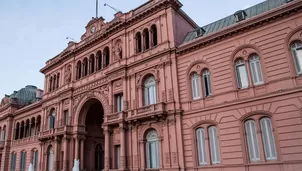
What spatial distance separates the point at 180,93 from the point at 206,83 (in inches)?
95.0

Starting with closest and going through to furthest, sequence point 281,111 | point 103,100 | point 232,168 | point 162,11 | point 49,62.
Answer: point 281,111 < point 232,168 < point 162,11 < point 103,100 < point 49,62

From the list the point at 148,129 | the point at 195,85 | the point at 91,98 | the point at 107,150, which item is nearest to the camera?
the point at 195,85

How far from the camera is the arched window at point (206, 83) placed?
72.5ft

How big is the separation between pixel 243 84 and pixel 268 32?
417 centimetres

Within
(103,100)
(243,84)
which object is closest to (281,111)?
(243,84)

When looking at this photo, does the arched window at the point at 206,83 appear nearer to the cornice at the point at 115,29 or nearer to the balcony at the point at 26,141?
the cornice at the point at 115,29

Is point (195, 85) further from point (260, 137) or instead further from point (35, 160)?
point (35, 160)

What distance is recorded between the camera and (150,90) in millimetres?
25891

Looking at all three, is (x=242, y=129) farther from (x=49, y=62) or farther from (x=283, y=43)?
(x=49, y=62)

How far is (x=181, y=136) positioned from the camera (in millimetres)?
22062

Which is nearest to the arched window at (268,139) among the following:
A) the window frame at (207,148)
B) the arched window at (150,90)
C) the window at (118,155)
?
the window frame at (207,148)

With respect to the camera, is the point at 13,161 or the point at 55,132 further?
the point at 13,161

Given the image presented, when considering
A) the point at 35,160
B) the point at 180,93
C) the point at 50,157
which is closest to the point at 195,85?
the point at 180,93

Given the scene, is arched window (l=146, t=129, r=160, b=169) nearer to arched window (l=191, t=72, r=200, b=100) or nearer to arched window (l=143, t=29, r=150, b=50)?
arched window (l=191, t=72, r=200, b=100)
